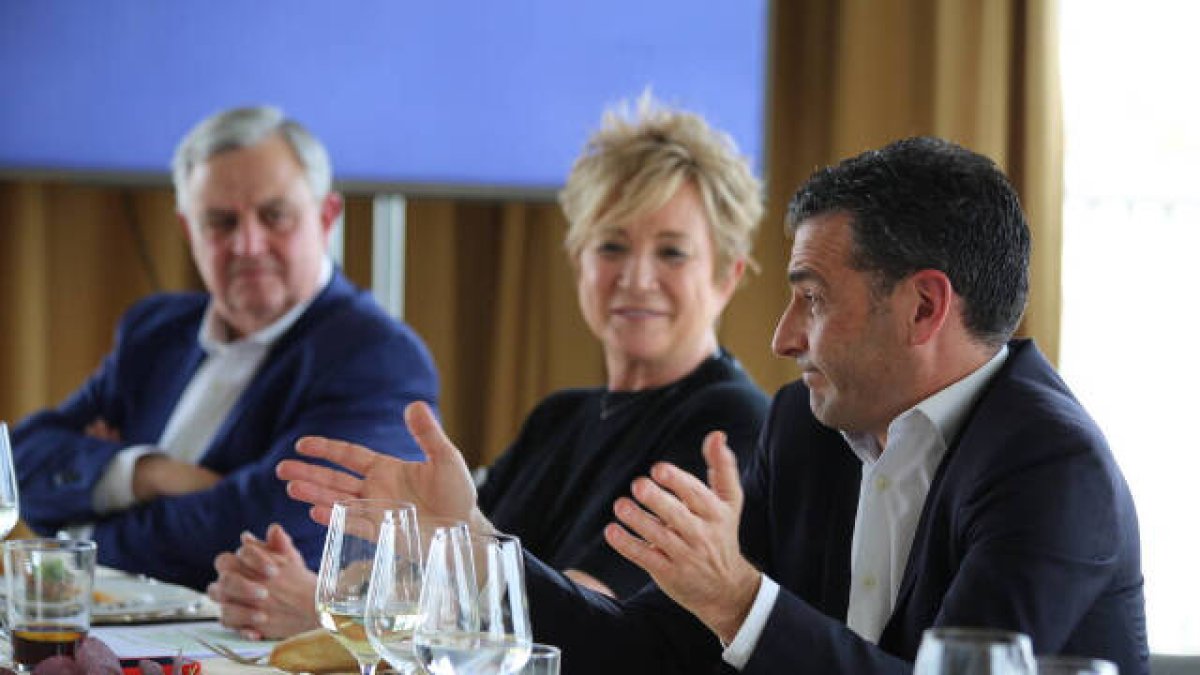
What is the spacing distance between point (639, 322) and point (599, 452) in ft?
0.81

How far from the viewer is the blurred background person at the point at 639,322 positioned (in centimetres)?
281

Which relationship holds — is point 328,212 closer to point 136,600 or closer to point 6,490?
point 136,600

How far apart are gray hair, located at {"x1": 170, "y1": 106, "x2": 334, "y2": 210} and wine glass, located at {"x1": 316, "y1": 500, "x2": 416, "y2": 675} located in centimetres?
213

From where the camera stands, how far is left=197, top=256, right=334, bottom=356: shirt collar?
3488 mm

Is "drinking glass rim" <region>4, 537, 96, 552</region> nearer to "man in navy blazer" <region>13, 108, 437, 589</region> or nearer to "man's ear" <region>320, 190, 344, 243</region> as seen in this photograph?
"man in navy blazer" <region>13, 108, 437, 589</region>

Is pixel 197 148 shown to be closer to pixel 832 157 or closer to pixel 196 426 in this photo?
pixel 196 426

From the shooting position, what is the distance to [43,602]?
1.56 meters

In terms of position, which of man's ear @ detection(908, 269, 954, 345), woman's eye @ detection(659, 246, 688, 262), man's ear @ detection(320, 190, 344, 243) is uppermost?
man's ear @ detection(320, 190, 344, 243)

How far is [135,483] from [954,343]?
6.31ft

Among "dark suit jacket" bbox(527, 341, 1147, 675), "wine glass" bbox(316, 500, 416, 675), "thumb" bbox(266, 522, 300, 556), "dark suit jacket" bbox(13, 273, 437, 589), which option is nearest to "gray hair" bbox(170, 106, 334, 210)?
"dark suit jacket" bbox(13, 273, 437, 589)

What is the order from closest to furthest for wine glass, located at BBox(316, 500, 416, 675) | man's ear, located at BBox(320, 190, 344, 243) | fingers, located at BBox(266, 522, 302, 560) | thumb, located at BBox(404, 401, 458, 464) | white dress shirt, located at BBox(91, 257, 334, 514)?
wine glass, located at BBox(316, 500, 416, 675)
thumb, located at BBox(404, 401, 458, 464)
fingers, located at BBox(266, 522, 302, 560)
white dress shirt, located at BBox(91, 257, 334, 514)
man's ear, located at BBox(320, 190, 344, 243)

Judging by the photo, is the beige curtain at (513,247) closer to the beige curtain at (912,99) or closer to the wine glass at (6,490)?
the beige curtain at (912,99)

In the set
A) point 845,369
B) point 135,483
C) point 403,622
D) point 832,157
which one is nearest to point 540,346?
point 832,157

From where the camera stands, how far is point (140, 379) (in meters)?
3.68
